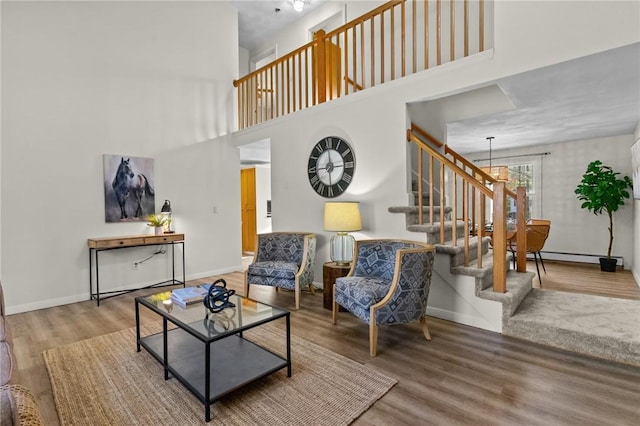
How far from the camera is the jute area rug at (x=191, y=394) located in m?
1.81

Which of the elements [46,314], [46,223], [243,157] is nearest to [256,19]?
[243,157]

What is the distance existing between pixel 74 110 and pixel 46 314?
2424mm

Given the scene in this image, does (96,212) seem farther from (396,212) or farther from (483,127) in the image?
(483,127)

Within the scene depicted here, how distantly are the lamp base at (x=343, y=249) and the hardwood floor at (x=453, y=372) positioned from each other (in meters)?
0.60

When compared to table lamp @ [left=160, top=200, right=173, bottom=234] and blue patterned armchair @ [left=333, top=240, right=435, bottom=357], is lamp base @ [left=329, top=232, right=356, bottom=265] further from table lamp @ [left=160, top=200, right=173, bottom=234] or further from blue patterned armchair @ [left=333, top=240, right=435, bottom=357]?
table lamp @ [left=160, top=200, right=173, bottom=234]

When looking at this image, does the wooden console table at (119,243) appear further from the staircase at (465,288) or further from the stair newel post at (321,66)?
the staircase at (465,288)

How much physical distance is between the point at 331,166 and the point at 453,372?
2759 millimetres

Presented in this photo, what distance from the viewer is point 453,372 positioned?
7.41ft

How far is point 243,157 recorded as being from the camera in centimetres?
682

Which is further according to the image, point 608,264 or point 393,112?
point 608,264

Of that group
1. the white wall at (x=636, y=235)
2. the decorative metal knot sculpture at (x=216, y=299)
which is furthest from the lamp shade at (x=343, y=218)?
the white wall at (x=636, y=235)

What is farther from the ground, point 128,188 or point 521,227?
point 128,188

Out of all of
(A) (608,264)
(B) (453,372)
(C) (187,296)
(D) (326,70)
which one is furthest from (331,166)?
(A) (608,264)

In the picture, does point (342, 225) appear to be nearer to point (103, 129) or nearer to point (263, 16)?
point (103, 129)
